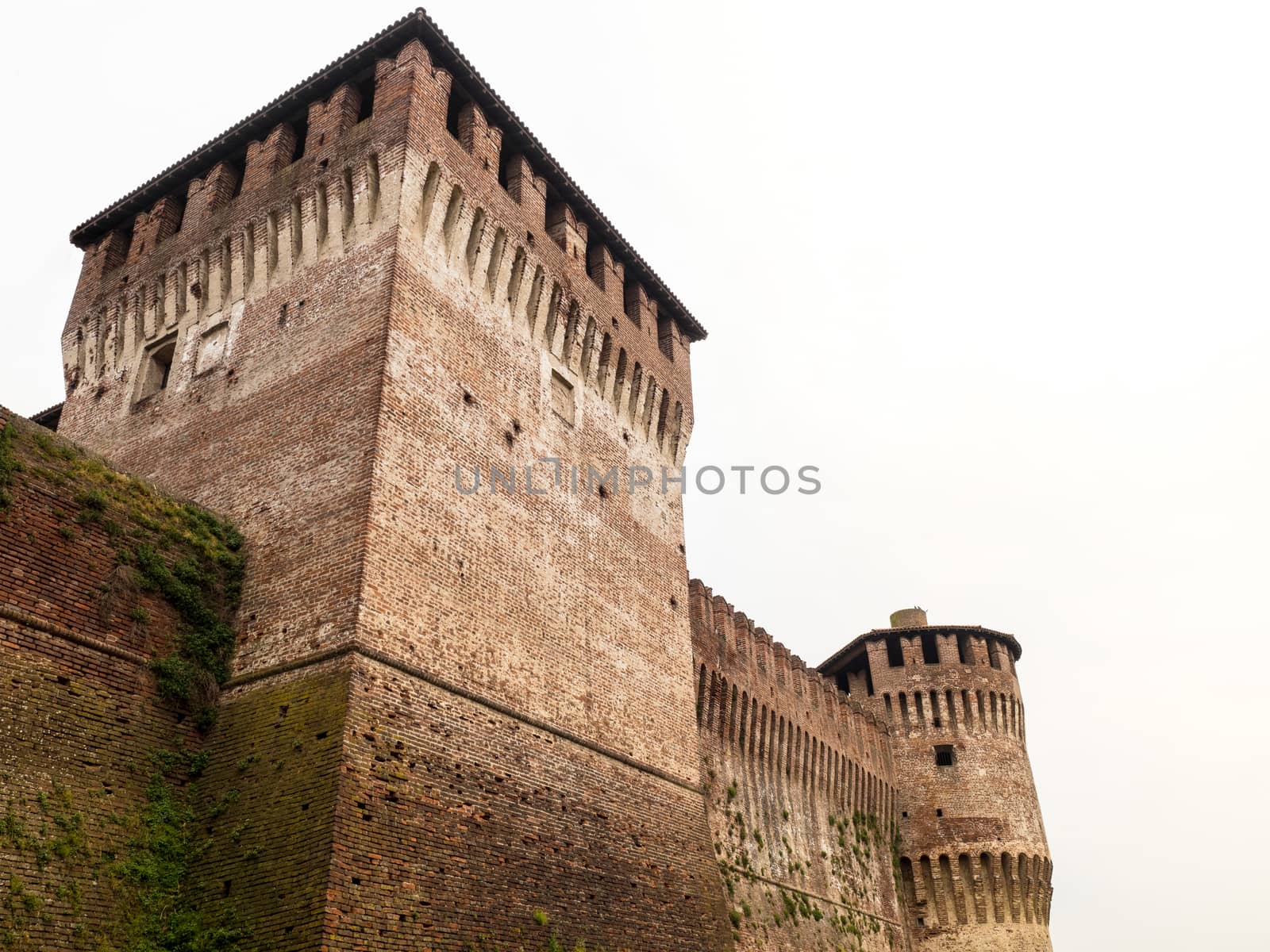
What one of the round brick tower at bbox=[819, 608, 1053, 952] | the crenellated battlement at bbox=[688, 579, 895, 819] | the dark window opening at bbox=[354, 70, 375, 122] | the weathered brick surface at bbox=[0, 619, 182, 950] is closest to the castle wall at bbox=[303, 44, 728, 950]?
the dark window opening at bbox=[354, 70, 375, 122]

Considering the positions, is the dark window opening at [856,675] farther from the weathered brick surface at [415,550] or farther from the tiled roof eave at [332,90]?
the tiled roof eave at [332,90]

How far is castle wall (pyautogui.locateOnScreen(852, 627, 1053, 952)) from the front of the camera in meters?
29.0

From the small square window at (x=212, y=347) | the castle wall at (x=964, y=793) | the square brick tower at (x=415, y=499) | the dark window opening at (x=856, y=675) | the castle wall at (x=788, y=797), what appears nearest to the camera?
the square brick tower at (x=415, y=499)

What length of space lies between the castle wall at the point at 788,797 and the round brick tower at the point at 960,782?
1276 millimetres

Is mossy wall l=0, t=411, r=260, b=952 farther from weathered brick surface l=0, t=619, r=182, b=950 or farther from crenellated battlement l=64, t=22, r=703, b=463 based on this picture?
crenellated battlement l=64, t=22, r=703, b=463

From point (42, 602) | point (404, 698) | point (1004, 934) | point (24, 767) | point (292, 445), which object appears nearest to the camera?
point (24, 767)

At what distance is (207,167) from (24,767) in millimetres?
11415

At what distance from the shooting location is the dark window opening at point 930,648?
3281 cm

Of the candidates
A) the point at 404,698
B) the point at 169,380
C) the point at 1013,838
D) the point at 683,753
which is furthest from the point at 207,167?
the point at 1013,838

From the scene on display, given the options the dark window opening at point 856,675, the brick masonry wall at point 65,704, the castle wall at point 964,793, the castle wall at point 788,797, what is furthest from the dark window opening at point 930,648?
the brick masonry wall at point 65,704

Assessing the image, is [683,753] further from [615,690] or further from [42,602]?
[42,602]

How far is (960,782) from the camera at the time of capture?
3072 centimetres

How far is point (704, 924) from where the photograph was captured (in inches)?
611

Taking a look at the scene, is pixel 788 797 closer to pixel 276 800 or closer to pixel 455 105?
pixel 276 800
